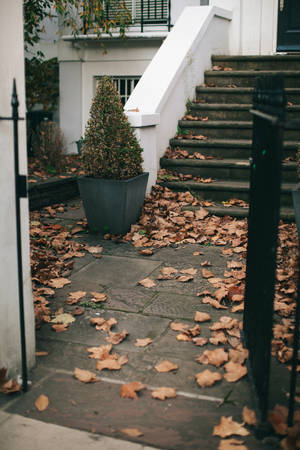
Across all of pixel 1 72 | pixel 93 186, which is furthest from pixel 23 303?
pixel 93 186

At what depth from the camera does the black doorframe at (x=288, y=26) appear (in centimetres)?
1014

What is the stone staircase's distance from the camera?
7.11 m

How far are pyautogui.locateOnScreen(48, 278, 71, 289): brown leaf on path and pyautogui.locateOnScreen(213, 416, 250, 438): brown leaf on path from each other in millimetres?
2229

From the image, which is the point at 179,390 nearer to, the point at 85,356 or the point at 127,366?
the point at 127,366

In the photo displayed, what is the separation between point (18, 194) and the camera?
2977mm

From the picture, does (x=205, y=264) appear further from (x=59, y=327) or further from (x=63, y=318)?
(x=59, y=327)

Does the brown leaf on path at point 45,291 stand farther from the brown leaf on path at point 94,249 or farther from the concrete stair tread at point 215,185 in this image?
the concrete stair tread at point 215,185

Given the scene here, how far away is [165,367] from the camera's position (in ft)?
11.1

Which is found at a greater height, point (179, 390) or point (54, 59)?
point (54, 59)

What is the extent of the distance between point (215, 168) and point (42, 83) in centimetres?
630

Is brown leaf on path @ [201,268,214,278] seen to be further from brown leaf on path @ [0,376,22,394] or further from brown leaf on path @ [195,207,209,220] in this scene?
brown leaf on path @ [0,376,22,394]

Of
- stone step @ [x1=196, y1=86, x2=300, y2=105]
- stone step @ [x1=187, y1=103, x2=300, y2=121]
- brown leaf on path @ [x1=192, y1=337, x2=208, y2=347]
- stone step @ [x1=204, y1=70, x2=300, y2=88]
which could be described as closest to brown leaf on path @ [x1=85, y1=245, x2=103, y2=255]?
brown leaf on path @ [x1=192, y1=337, x2=208, y2=347]

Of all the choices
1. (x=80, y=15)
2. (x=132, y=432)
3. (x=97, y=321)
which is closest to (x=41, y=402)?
(x=132, y=432)

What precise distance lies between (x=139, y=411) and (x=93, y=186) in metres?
3.41
